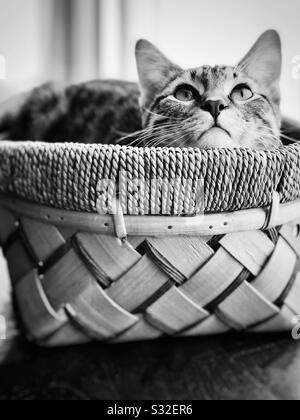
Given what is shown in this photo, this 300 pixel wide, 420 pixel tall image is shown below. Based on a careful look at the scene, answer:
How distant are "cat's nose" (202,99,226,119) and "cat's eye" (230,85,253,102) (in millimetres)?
37

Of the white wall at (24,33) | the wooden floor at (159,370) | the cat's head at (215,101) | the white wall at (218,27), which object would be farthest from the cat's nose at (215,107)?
the white wall at (24,33)

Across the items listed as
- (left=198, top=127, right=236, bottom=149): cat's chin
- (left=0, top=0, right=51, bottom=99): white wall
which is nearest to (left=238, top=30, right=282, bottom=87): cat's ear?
(left=198, top=127, right=236, bottom=149): cat's chin

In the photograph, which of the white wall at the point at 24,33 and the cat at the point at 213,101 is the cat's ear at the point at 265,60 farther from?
the white wall at the point at 24,33

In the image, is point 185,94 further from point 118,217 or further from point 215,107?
point 118,217

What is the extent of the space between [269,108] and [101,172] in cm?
24

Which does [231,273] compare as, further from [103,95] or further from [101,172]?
[103,95]

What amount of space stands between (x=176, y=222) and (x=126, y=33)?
0.33 meters

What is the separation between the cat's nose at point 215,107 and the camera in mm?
438

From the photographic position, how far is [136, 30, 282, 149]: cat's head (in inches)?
17.6

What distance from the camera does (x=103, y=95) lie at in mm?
748

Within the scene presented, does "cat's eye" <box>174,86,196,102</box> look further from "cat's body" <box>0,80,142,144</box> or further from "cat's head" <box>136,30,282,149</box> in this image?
"cat's body" <box>0,80,142,144</box>

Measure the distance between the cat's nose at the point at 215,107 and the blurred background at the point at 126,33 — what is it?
0.10m

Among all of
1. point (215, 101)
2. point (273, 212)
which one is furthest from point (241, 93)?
point (273, 212)

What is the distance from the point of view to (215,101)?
440 mm
